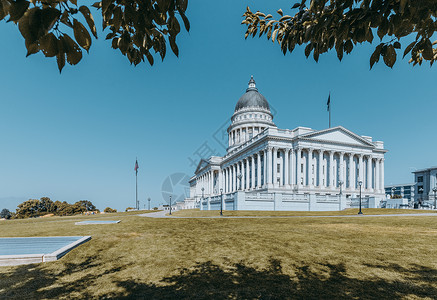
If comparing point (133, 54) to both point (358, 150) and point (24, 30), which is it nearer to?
A: point (24, 30)

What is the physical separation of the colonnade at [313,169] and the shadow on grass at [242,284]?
176ft

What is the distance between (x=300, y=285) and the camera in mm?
5750

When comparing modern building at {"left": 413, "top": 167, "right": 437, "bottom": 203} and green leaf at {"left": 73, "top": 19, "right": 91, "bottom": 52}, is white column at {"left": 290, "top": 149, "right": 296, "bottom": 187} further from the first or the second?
modern building at {"left": 413, "top": 167, "right": 437, "bottom": 203}

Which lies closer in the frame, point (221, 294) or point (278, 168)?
point (221, 294)

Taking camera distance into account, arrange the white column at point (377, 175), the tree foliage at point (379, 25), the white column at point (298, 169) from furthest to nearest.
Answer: the white column at point (377, 175) → the white column at point (298, 169) → the tree foliage at point (379, 25)

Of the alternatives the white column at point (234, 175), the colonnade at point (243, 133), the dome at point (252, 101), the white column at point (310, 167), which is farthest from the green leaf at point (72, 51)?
the dome at point (252, 101)

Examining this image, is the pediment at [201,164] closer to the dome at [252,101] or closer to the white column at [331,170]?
the dome at [252,101]

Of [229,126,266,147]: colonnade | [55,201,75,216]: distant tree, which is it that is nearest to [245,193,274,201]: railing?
[55,201,75,216]: distant tree

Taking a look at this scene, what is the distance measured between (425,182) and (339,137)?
78304 mm

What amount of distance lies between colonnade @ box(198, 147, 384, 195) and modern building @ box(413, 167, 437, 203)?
56.4 m

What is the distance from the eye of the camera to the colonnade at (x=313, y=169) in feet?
200

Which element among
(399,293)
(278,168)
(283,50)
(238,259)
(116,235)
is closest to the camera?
(283,50)

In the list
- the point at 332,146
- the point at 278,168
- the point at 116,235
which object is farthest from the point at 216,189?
the point at 116,235

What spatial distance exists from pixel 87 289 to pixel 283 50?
22.2 ft
